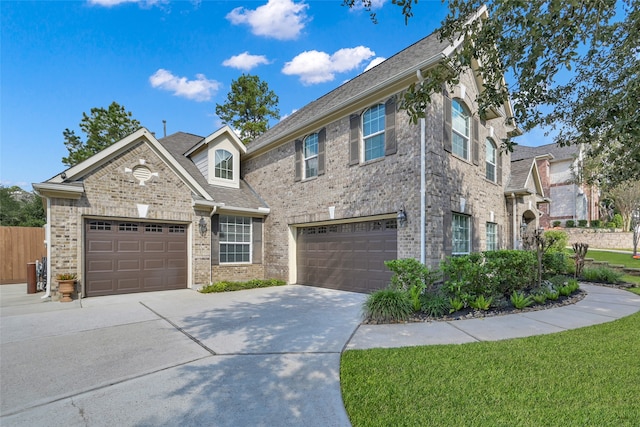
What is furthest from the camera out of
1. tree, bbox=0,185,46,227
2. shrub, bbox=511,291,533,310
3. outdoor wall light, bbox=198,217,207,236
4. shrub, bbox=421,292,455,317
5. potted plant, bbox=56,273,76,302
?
tree, bbox=0,185,46,227

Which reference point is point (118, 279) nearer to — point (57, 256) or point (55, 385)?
point (57, 256)

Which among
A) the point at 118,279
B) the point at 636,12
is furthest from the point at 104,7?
the point at 636,12

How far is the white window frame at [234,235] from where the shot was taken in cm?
1222

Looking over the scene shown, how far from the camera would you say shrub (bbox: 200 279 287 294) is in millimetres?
10445

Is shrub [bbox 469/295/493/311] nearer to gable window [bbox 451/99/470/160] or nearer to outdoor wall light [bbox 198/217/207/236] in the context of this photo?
gable window [bbox 451/99/470/160]

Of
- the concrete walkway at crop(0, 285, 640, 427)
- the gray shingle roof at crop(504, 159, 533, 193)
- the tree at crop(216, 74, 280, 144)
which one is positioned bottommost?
the concrete walkway at crop(0, 285, 640, 427)

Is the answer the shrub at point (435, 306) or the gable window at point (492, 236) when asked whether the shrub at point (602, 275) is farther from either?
the shrub at point (435, 306)

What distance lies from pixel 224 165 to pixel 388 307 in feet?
33.2

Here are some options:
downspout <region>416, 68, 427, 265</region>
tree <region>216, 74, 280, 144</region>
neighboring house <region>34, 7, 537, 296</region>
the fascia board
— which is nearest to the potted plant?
neighboring house <region>34, 7, 537, 296</region>

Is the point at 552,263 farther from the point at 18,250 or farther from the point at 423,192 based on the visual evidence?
the point at 18,250

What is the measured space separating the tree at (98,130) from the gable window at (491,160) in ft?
79.5

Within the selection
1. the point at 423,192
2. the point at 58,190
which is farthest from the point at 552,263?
the point at 58,190

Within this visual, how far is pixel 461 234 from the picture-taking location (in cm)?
1001

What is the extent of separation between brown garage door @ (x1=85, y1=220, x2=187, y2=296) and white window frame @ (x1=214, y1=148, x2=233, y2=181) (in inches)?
127
